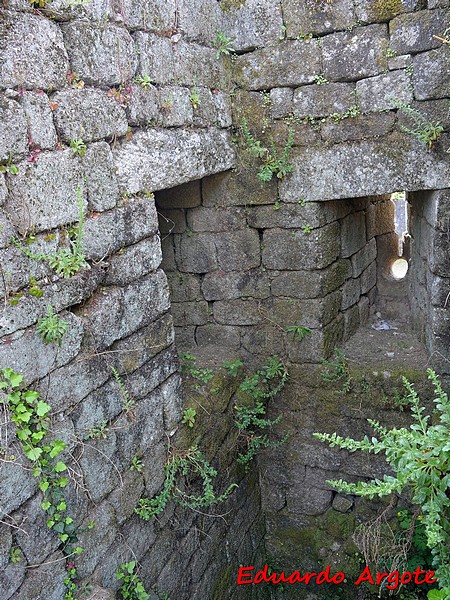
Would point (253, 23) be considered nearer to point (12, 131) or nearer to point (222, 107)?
point (222, 107)

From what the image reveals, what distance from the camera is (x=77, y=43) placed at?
2.26 m

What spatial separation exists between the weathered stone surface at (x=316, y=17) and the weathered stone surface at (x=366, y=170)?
27.5 inches

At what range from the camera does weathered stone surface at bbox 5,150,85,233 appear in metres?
2.03

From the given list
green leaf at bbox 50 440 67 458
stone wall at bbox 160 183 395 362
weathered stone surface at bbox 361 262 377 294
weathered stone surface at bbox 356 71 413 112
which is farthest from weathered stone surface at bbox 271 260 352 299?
green leaf at bbox 50 440 67 458

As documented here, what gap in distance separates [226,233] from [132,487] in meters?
1.85

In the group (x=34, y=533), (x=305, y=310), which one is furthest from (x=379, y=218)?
(x=34, y=533)

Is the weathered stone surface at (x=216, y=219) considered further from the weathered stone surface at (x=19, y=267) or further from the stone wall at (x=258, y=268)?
the weathered stone surface at (x=19, y=267)

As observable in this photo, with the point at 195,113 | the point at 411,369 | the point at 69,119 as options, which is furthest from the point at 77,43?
the point at 411,369

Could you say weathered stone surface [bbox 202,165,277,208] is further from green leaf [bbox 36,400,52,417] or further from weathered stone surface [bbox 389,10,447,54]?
green leaf [bbox 36,400,52,417]

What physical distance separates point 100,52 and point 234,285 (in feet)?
6.31

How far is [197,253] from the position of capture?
3.90 meters

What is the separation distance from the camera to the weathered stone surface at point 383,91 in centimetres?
318

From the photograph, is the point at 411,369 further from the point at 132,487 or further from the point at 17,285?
the point at 17,285

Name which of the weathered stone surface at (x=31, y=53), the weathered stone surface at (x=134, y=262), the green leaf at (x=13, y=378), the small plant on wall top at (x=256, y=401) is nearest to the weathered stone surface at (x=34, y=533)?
the green leaf at (x=13, y=378)
